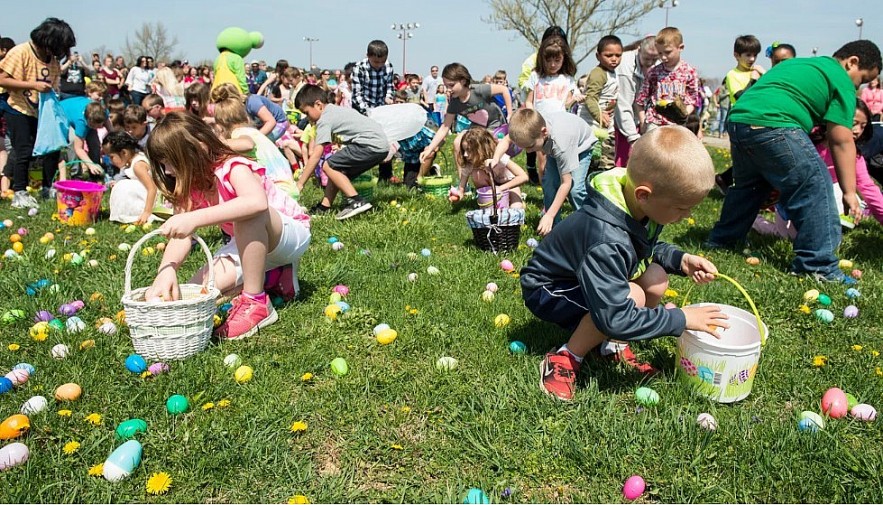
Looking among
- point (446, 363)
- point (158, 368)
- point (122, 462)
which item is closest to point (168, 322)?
point (158, 368)

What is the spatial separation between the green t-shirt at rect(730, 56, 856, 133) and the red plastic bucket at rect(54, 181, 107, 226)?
5.34m

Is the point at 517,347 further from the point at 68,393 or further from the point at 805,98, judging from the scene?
the point at 805,98

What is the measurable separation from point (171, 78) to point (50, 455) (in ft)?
33.5

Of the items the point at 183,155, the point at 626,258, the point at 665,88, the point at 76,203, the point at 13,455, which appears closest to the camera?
the point at 13,455

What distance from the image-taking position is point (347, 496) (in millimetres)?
2080

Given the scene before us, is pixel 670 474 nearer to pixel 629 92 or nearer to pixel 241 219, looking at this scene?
pixel 241 219

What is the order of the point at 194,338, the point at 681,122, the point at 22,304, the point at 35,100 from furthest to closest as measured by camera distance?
the point at 35,100
the point at 681,122
the point at 22,304
the point at 194,338

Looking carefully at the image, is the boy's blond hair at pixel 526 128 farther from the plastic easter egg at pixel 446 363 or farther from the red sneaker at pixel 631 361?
the plastic easter egg at pixel 446 363

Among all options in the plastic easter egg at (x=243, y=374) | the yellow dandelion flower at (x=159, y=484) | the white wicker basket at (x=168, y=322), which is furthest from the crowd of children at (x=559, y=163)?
the yellow dandelion flower at (x=159, y=484)

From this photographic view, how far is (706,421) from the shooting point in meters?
2.37

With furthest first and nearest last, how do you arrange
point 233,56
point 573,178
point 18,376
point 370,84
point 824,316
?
1. point 370,84
2. point 233,56
3. point 573,178
4. point 824,316
5. point 18,376

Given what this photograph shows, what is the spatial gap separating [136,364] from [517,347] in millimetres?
1705

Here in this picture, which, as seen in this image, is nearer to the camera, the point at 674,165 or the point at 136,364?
the point at 674,165

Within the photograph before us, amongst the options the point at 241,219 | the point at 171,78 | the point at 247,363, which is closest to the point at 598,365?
the point at 247,363
